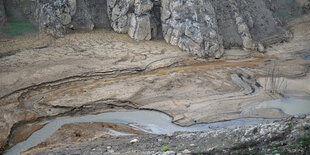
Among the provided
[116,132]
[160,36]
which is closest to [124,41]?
[160,36]

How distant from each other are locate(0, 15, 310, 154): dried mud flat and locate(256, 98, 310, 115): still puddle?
36 cm

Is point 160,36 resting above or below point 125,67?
above

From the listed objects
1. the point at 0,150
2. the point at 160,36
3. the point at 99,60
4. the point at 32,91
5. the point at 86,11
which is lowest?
the point at 0,150

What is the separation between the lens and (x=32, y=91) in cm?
1249

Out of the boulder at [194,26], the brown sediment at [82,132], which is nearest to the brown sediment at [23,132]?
the brown sediment at [82,132]

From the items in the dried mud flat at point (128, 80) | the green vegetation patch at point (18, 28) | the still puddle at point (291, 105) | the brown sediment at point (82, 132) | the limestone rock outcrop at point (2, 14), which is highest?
the limestone rock outcrop at point (2, 14)

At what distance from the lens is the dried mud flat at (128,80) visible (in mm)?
11858

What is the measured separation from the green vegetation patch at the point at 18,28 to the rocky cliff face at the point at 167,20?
0.39 m

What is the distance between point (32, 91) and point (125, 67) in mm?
4544

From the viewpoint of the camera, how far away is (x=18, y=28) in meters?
16.1

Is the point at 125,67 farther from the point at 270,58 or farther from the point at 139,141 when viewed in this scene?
the point at 270,58

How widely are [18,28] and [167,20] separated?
28.1ft

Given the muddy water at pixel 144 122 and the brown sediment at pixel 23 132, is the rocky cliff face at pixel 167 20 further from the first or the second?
the brown sediment at pixel 23 132

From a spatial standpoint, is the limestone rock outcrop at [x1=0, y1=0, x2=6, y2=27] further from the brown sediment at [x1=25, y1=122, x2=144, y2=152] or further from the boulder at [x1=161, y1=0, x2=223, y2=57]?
the boulder at [x1=161, y1=0, x2=223, y2=57]
